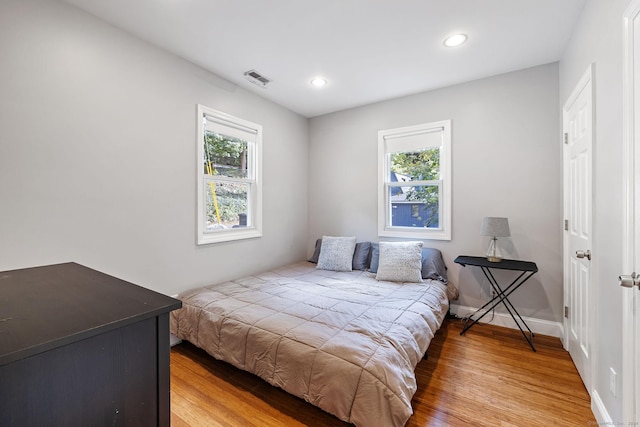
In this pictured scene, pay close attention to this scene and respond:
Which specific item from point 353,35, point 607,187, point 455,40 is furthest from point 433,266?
point 353,35

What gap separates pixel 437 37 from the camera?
2.29 metres

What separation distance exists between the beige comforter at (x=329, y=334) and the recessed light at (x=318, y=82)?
2210 millimetres

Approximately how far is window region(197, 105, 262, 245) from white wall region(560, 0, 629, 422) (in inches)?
119

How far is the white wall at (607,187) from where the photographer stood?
137 centimetres

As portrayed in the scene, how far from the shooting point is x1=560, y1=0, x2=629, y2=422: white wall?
1.37 meters

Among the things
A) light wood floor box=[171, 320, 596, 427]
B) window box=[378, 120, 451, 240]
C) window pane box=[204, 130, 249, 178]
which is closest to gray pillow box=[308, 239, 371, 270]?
window box=[378, 120, 451, 240]

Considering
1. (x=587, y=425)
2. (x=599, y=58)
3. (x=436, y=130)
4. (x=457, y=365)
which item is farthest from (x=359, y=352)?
(x=436, y=130)

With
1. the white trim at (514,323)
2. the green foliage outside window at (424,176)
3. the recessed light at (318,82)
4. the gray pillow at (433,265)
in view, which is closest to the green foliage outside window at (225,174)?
the recessed light at (318,82)

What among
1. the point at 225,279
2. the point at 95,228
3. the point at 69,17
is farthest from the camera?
the point at 225,279

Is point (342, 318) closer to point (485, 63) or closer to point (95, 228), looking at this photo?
point (95, 228)

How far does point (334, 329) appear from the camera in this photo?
183cm

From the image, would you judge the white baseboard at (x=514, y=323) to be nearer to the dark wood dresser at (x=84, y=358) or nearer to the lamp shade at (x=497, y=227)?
the lamp shade at (x=497, y=227)

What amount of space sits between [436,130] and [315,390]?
2.98 metres

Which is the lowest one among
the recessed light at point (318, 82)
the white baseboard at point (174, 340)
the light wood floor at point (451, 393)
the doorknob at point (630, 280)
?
the light wood floor at point (451, 393)
